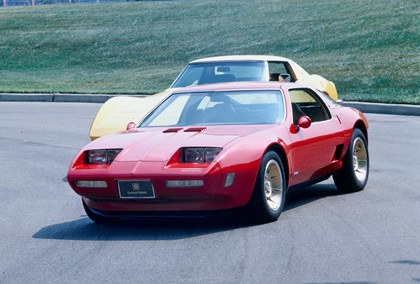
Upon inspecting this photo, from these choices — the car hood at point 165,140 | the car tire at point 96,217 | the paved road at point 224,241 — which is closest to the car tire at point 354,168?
the paved road at point 224,241

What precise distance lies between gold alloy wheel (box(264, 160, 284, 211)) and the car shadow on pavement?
0.24 metres

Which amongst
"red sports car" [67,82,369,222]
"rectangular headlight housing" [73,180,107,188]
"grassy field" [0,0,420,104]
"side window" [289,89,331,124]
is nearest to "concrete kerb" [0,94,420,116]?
"grassy field" [0,0,420,104]

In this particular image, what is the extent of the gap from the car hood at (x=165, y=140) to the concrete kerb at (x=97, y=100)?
1218cm

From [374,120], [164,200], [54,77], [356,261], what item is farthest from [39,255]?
[54,77]

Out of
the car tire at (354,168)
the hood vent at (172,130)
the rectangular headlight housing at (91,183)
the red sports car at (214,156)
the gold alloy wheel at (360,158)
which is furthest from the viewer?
the gold alloy wheel at (360,158)

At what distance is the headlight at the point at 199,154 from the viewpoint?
8188 mm

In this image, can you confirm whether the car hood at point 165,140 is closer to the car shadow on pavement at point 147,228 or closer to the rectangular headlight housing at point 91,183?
the rectangular headlight housing at point 91,183

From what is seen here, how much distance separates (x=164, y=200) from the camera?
820cm

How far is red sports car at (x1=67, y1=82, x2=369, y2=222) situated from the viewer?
8.12 meters

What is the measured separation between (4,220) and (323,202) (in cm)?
311

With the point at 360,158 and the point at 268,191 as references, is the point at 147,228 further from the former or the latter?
the point at 360,158

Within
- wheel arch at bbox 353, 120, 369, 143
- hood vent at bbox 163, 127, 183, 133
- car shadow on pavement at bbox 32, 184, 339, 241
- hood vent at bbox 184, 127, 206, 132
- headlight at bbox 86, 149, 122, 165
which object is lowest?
car shadow on pavement at bbox 32, 184, 339, 241

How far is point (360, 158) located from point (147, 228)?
10.1ft

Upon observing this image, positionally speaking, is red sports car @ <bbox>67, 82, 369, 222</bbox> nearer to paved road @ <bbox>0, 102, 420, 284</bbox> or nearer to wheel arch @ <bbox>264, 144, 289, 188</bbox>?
wheel arch @ <bbox>264, 144, 289, 188</bbox>
